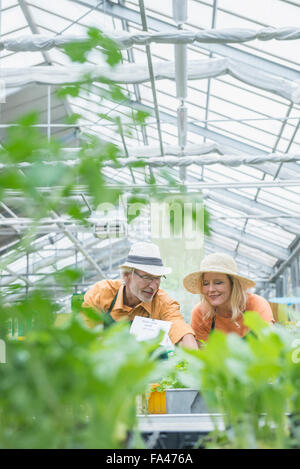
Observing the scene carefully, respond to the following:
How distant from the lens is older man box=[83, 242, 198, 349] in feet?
8.09

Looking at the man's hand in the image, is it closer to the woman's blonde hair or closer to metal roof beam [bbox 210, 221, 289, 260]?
the woman's blonde hair

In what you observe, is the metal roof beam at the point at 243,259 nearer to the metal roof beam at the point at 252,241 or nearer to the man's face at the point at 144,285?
the metal roof beam at the point at 252,241

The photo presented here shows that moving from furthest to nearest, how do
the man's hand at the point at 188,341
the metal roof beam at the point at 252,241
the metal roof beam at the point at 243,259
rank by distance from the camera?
the metal roof beam at the point at 243,259, the metal roof beam at the point at 252,241, the man's hand at the point at 188,341

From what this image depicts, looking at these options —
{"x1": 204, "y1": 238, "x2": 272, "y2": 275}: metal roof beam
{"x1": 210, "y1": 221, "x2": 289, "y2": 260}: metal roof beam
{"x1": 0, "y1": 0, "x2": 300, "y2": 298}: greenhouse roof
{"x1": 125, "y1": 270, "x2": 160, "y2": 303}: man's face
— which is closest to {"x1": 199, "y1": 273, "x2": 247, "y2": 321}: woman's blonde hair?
{"x1": 125, "y1": 270, "x2": 160, "y2": 303}: man's face

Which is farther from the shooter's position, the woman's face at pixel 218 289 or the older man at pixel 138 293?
the older man at pixel 138 293

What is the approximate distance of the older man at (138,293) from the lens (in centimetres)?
246

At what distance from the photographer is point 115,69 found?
0.65 meters

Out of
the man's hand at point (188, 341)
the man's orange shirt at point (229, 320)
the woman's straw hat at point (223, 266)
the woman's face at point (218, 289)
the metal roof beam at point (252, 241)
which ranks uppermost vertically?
the metal roof beam at point (252, 241)

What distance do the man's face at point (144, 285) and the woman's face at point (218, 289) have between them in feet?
0.85

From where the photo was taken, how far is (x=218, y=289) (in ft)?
7.69

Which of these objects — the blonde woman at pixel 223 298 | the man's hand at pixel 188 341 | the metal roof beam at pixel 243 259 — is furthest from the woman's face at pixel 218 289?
the metal roof beam at pixel 243 259

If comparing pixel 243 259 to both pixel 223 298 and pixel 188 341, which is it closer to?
pixel 223 298

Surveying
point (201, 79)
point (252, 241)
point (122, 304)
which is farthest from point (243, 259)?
point (122, 304)
